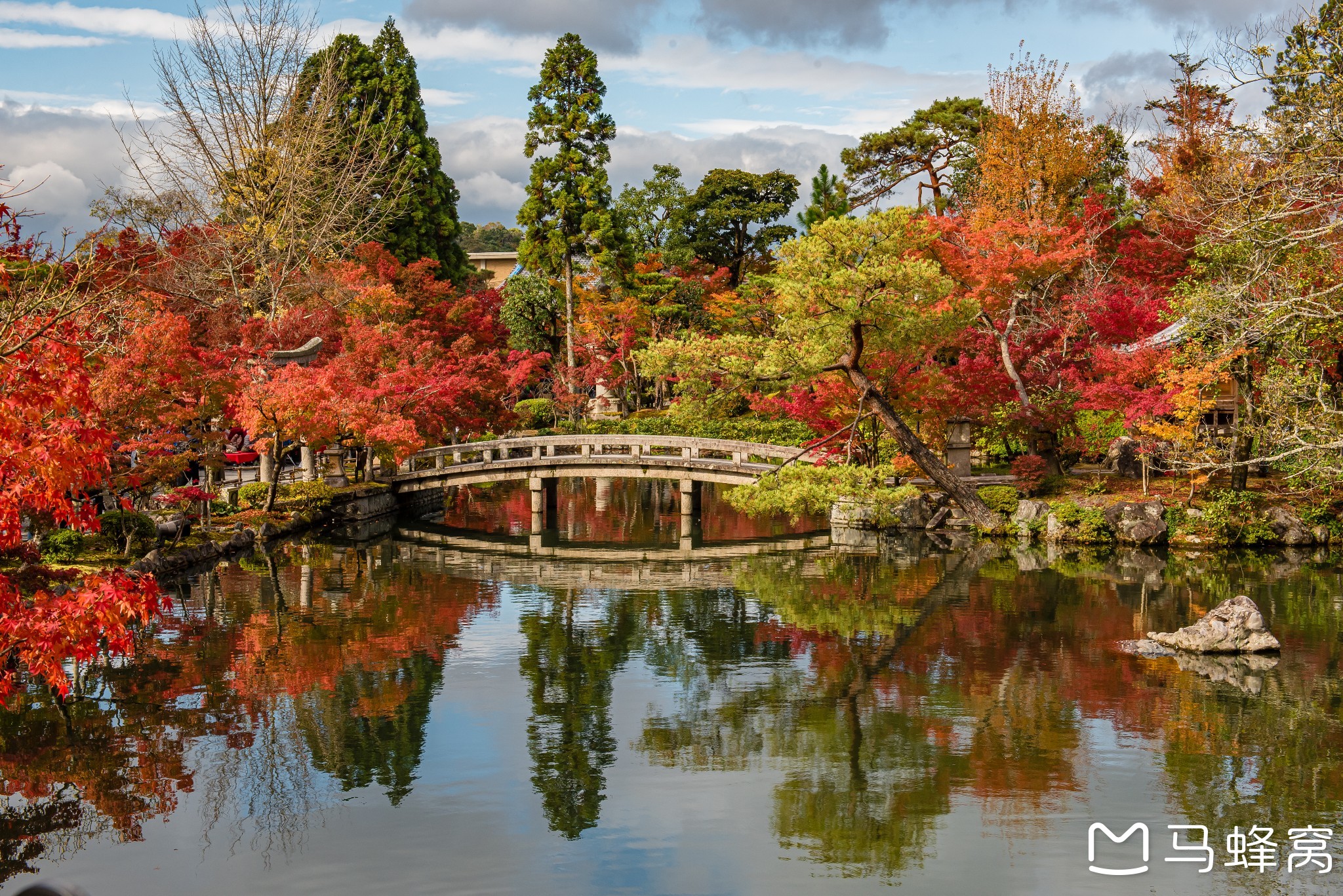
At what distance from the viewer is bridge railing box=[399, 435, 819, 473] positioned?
25047 millimetres

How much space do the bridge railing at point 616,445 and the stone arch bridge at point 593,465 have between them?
0.07ft

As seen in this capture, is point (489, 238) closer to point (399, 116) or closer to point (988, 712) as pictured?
point (399, 116)

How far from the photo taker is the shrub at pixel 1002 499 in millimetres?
22984

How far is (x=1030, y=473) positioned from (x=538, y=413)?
781 inches

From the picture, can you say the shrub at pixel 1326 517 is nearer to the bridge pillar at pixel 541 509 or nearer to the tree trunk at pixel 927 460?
the tree trunk at pixel 927 460

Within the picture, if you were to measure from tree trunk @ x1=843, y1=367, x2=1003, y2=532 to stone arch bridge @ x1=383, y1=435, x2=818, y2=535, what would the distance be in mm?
2589

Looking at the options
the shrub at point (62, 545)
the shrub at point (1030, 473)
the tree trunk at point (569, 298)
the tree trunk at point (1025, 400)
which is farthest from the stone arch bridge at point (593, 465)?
the shrub at point (62, 545)

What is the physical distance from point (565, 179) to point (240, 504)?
16.8 meters

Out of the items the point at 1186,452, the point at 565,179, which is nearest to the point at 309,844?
the point at 1186,452

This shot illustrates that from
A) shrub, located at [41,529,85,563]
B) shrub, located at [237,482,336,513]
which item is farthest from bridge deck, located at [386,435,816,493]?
shrub, located at [41,529,85,563]

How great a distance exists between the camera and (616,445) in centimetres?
2748

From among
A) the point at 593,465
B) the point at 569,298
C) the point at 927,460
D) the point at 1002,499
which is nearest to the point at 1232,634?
the point at 927,460

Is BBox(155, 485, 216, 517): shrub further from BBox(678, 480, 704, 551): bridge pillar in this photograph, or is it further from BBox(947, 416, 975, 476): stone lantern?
BBox(947, 416, 975, 476): stone lantern

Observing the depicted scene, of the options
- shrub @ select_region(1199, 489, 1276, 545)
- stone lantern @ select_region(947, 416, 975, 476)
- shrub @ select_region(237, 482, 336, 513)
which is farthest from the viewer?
stone lantern @ select_region(947, 416, 975, 476)
